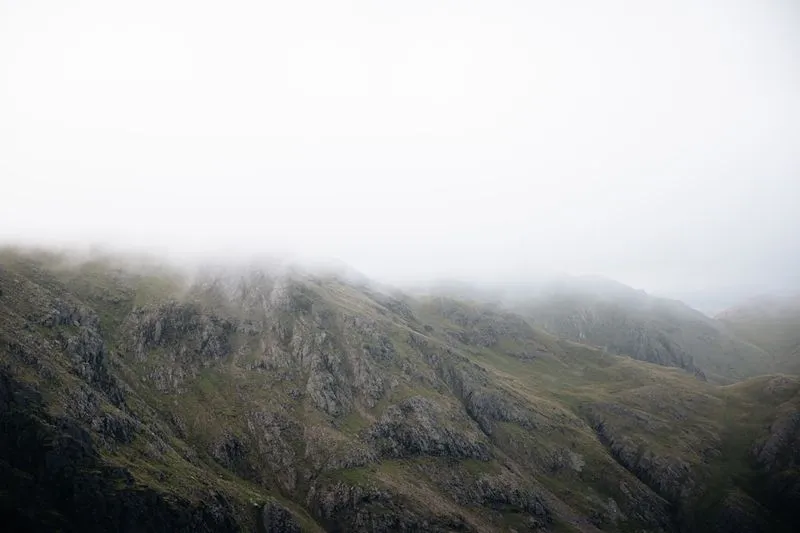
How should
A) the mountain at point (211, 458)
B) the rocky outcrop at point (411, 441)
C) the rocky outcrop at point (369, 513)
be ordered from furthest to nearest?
the rocky outcrop at point (411, 441), the rocky outcrop at point (369, 513), the mountain at point (211, 458)

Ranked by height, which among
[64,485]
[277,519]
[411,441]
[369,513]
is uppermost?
[64,485]

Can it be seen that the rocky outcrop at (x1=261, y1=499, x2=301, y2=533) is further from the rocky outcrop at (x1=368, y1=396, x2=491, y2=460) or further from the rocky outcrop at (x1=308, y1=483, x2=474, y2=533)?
the rocky outcrop at (x1=368, y1=396, x2=491, y2=460)

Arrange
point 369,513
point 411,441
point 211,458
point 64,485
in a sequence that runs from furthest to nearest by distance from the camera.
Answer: point 411,441 → point 211,458 → point 369,513 → point 64,485

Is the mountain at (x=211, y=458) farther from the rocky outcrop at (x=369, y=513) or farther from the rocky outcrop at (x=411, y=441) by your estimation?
the rocky outcrop at (x=411, y=441)

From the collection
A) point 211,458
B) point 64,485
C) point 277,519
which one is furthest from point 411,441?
point 64,485

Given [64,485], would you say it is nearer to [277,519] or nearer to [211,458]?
[211,458]

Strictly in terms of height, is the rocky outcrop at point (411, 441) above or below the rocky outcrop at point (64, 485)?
below

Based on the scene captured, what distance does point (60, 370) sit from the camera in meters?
136

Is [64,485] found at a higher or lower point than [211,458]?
higher

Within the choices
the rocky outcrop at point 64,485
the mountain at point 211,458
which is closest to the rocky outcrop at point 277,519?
the mountain at point 211,458

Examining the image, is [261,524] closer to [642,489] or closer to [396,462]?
[396,462]

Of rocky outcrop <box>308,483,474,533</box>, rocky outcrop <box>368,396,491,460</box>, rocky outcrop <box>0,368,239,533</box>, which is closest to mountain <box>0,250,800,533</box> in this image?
rocky outcrop <box>0,368,239,533</box>

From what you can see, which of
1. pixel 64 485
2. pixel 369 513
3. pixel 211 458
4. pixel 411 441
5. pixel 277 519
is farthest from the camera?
pixel 411 441

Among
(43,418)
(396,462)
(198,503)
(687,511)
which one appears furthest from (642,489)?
(43,418)
